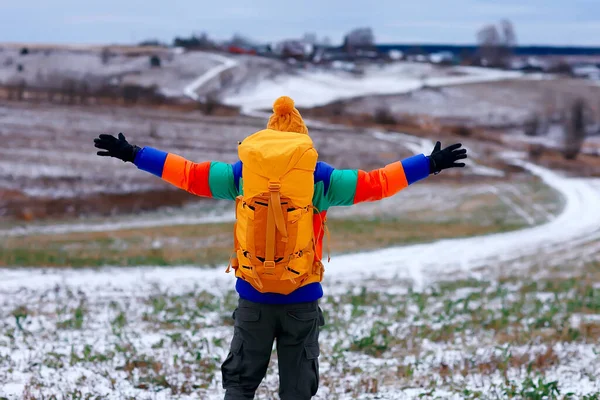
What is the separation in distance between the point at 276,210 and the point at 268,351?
100cm

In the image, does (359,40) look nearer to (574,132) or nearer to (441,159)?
(574,132)

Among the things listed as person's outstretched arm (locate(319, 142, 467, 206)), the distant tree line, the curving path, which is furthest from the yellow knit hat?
the distant tree line

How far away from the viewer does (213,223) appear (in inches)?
1056

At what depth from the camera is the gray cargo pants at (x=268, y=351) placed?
15.0ft

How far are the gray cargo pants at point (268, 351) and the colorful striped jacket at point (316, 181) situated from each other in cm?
9

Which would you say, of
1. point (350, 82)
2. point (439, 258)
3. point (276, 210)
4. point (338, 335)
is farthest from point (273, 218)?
point (350, 82)

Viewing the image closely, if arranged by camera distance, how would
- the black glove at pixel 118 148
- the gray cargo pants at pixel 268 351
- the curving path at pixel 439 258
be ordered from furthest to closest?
1. the curving path at pixel 439 258
2. the black glove at pixel 118 148
3. the gray cargo pants at pixel 268 351

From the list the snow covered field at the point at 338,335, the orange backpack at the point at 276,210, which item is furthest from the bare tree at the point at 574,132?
the orange backpack at the point at 276,210

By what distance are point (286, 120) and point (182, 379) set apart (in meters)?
2.84

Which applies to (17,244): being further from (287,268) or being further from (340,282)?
(287,268)

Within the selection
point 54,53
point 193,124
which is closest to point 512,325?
point 193,124

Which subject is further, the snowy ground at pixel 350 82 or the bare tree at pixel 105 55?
the bare tree at pixel 105 55

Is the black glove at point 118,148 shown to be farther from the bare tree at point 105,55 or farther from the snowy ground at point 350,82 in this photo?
the bare tree at point 105,55

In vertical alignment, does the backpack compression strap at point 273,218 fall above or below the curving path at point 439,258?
above
